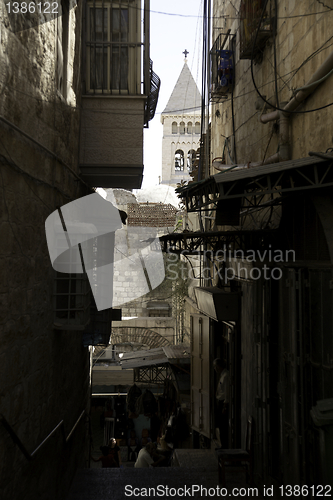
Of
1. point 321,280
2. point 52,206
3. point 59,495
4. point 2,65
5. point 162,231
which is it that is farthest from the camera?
point 162,231

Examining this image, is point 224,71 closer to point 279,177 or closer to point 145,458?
point 279,177

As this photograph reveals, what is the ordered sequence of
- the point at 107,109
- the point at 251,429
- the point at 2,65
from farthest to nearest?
1. the point at 107,109
2. the point at 251,429
3. the point at 2,65

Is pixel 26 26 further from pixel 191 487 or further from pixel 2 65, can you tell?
pixel 191 487

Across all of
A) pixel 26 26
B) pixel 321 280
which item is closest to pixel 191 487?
pixel 321 280

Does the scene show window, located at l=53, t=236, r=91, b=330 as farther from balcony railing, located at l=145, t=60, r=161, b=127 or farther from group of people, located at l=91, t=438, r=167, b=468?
group of people, located at l=91, t=438, r=167, b=468

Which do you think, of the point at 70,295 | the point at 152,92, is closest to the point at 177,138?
the point at 152,92

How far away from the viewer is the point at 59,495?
20.7 ft

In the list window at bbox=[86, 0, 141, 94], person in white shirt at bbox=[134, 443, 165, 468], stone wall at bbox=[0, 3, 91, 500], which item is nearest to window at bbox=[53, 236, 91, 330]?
stone wall at bbox=[0, 3, 91, 500]

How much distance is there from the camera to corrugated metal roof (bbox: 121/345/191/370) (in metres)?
13.5

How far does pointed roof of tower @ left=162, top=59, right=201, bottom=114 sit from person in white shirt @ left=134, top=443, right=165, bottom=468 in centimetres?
5752

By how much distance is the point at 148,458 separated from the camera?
8914mm

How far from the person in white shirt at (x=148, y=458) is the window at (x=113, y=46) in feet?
24.0

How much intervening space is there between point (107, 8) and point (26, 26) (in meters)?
3.92

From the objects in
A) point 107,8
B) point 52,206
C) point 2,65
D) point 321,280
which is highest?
point 107,8
